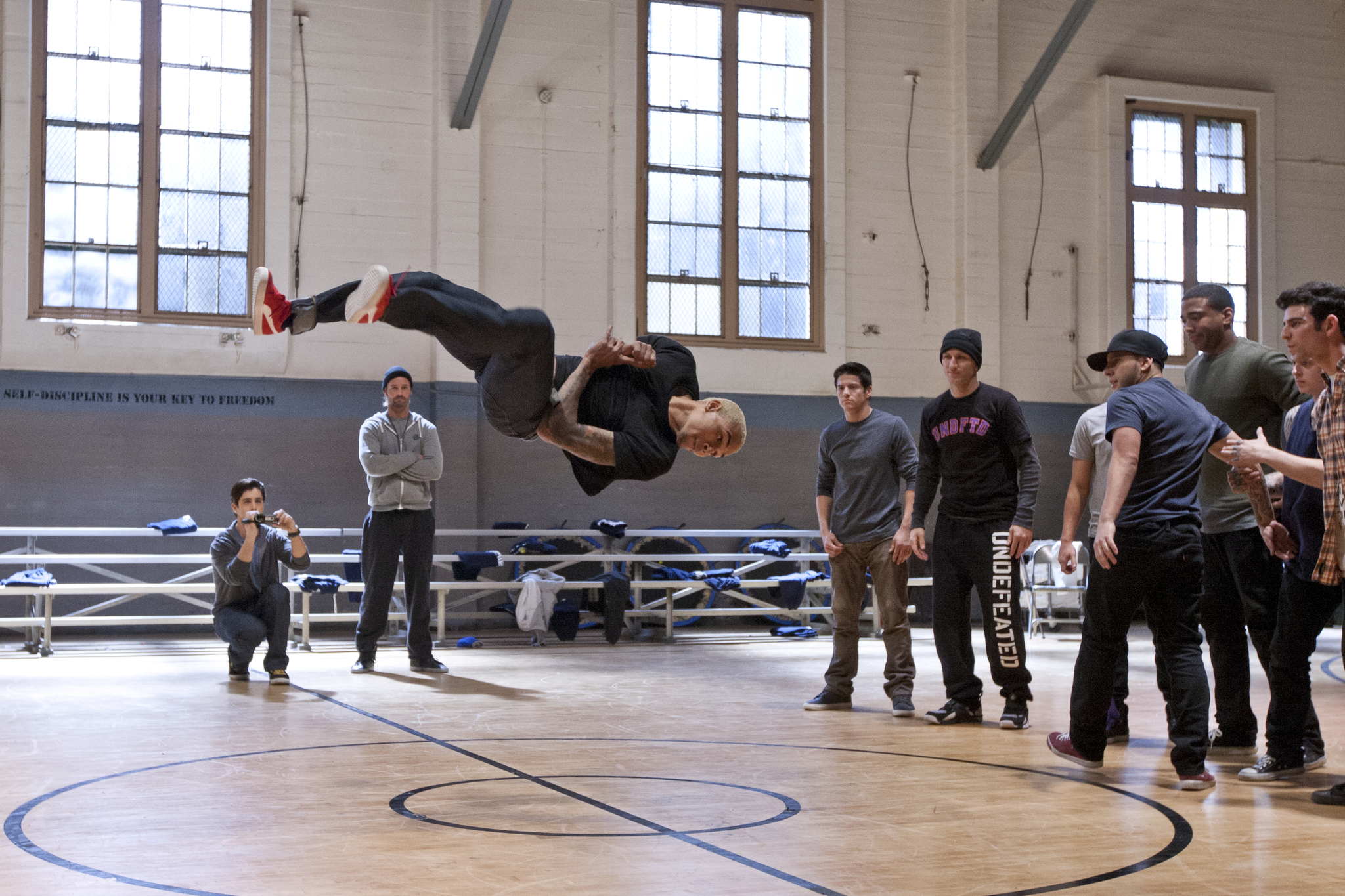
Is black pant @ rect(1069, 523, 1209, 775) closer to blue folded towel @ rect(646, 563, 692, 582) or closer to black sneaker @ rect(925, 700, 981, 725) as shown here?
black sneaker @ rect(925, 700, 981, 725)

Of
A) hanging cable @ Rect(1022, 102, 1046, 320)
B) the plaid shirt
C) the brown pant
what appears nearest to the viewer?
the plaid shirt

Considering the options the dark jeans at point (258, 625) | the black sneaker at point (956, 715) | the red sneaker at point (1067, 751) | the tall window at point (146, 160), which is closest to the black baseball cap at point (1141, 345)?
the red sneaker at point (1067, 751)

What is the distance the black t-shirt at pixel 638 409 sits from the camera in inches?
165

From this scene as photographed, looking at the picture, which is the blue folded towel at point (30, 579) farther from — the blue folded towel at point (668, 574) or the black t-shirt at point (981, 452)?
the black t-shirt at point (981, 452)

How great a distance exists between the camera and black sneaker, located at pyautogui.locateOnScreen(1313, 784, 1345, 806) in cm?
386

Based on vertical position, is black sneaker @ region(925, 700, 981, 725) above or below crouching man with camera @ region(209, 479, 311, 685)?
below

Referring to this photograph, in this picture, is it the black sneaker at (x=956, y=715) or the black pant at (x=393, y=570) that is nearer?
the black sneaker at (x=956, y=715)

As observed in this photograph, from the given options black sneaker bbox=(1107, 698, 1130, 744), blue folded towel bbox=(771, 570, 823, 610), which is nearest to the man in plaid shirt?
black sneaker bbox=(1107, 698, 1130, 744)

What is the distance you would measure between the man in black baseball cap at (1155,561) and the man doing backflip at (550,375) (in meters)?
1.31

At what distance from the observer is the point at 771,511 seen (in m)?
12.6

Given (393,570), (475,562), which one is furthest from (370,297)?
(475,562)

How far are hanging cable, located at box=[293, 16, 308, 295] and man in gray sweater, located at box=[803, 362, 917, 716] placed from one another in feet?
21.6

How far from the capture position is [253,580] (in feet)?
23.5

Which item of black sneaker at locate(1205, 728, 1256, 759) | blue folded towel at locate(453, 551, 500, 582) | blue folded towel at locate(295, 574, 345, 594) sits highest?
blue folded towel at locate(453, 551, 500, 582)
